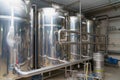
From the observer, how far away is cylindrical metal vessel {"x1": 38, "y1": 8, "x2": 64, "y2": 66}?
244 cm

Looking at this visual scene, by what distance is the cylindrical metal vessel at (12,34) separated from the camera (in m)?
1.53

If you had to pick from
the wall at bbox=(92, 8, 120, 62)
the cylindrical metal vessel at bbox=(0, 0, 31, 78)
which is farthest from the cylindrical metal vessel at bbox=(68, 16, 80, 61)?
the wall at bbox=(92, 8, 120, 62)

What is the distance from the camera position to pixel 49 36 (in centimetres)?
243

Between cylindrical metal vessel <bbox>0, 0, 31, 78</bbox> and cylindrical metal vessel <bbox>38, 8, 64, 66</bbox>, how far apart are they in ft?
2.38

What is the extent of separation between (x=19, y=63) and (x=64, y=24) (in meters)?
1.59

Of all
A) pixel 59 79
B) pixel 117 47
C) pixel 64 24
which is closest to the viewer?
pixel 64 24

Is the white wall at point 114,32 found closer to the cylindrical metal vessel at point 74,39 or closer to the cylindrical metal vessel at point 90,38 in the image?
the cylindrical metal vessel at point 90,38

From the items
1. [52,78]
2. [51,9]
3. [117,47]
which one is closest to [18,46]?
[51,9]

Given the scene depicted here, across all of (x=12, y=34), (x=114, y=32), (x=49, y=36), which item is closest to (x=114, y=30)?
(x=114, y=32)

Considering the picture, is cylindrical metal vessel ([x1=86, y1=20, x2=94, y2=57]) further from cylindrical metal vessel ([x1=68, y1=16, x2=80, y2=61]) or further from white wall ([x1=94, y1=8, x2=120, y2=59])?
white wall ([x1=94, y1=8, x2=120, y2=59])

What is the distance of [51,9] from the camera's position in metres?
2.44

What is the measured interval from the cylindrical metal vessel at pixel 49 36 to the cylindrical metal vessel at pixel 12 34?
0.72m

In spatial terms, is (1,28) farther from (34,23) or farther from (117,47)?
(117,47)

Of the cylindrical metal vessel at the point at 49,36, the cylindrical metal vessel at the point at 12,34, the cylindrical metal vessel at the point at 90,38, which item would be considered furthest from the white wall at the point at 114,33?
the cylindrical metal vessel at the point at 12,34
